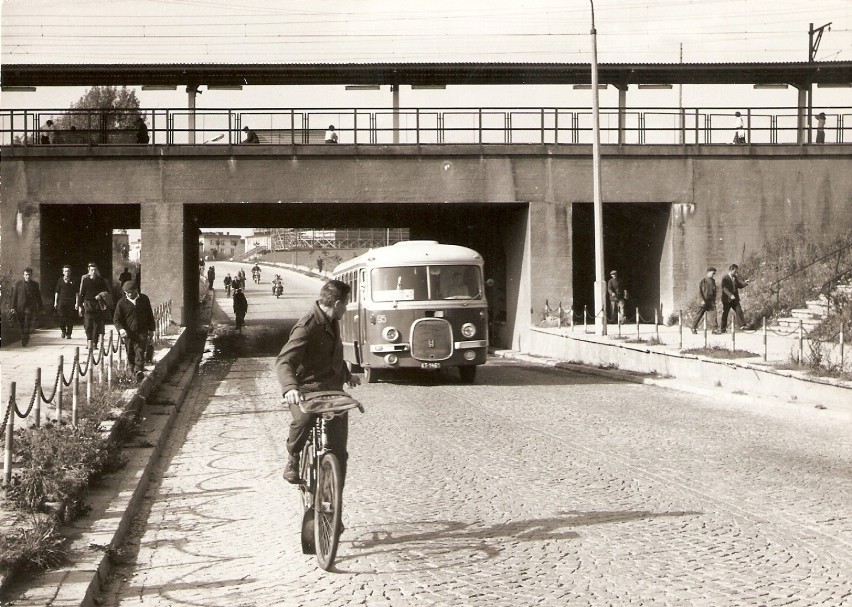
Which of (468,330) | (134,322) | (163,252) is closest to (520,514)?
(134,322)

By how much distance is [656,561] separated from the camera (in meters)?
6.86

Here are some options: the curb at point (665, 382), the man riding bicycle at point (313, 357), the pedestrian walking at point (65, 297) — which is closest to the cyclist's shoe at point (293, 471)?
the man riding bicycle at point (313, 357)

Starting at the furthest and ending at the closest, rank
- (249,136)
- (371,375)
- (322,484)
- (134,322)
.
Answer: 1. (249,136)
2. (371,375)
3. (134,322)
4. (322,484)

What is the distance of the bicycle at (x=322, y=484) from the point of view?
6.71 metres

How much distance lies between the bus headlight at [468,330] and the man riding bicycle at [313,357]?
1307 centimetres

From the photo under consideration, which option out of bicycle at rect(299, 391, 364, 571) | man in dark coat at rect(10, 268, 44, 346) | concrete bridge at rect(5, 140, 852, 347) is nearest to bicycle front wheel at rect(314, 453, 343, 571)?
bicycle at rect(299, 391, 364, 571)

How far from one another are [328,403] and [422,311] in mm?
13639

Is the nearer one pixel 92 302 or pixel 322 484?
pixel 322 484

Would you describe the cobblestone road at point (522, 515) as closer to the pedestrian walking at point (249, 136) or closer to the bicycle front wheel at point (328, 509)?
the bicycle front wheel at point (328, 509)

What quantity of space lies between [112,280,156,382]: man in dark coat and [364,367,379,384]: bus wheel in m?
4.61

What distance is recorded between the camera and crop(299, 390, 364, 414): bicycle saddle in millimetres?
6855

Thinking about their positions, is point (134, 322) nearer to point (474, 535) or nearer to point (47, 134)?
point (474, 535)

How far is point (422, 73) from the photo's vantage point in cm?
3644

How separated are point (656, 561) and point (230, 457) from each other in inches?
238
